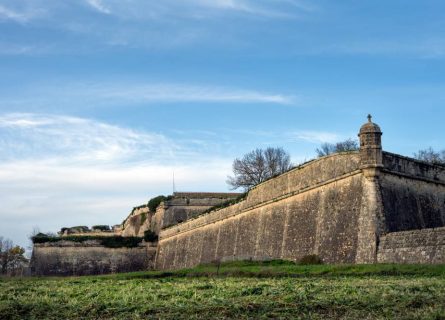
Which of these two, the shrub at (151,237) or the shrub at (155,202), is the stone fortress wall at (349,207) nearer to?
the shrub at (151,237)

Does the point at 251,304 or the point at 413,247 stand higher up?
the point at 413,247

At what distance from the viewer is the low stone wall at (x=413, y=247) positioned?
765 inches

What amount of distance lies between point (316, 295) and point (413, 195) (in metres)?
16.1

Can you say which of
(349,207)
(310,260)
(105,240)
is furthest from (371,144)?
(105,240)

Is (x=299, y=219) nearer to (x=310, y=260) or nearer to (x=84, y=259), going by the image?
(x=310, y=260)

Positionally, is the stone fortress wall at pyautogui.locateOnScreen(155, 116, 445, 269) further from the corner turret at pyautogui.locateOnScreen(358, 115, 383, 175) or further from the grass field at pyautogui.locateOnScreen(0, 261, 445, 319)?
the grass field at pyautogui.locateOnScreen(0, 261, 445, 319)

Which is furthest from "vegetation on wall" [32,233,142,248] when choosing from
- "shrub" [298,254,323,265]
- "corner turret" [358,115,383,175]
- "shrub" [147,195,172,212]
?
"corner turret" [358,115,383,175]

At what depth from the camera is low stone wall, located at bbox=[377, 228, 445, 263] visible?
63.7 feet

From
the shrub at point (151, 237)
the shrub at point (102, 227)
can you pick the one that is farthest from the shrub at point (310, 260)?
the shrub at point (102, 227)

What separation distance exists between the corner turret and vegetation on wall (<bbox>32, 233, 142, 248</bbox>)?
32664 mm

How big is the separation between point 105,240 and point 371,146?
3388cm

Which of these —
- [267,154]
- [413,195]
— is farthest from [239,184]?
[413,195]

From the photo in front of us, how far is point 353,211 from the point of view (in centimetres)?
2431

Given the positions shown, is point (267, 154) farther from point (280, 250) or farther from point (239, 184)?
point (280, 250)
